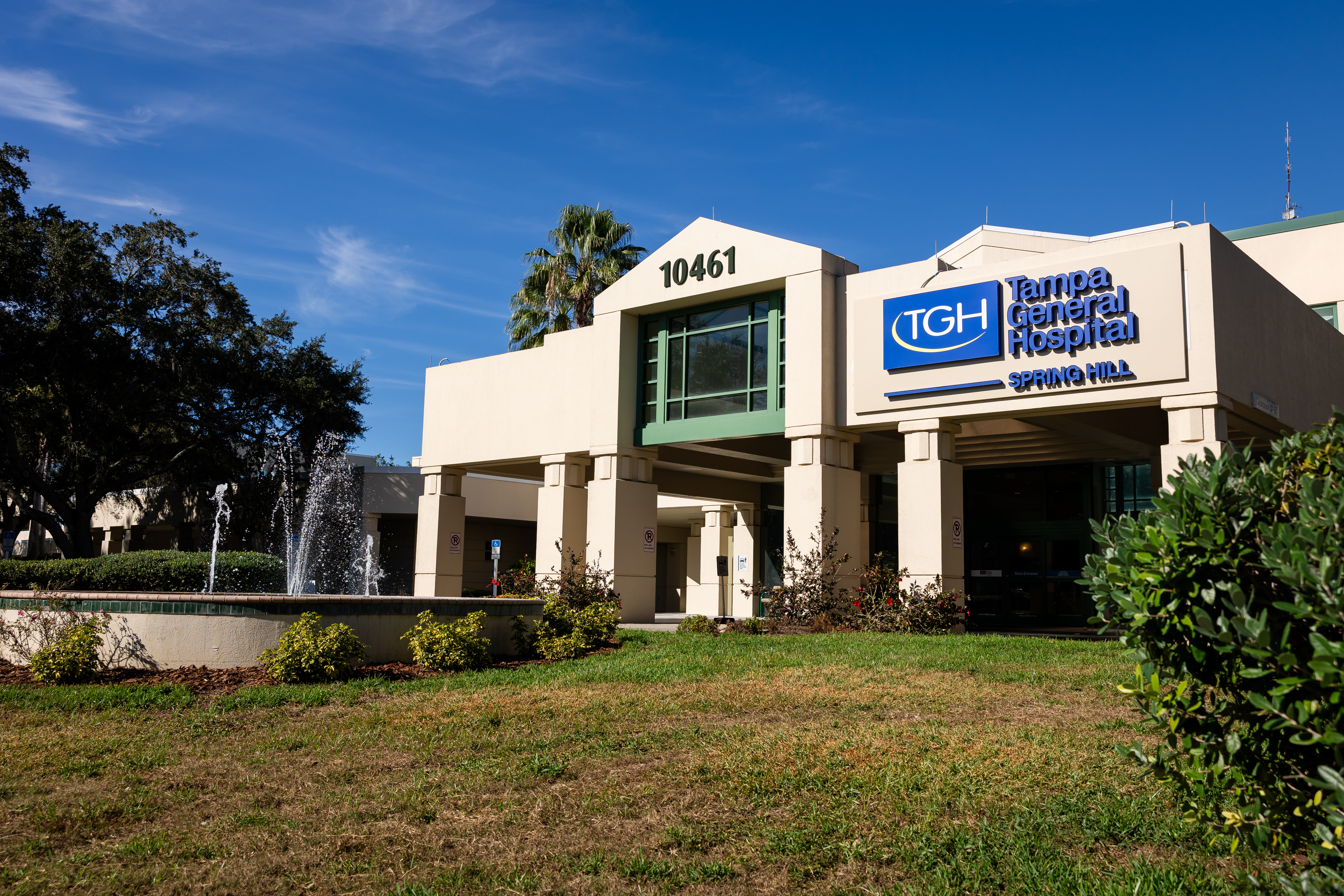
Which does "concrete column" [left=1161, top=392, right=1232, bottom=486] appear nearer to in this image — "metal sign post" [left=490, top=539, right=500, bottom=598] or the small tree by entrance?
the small tree by entrance

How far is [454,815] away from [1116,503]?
24.5 meters

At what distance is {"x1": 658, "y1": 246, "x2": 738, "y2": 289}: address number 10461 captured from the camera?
2319 cm

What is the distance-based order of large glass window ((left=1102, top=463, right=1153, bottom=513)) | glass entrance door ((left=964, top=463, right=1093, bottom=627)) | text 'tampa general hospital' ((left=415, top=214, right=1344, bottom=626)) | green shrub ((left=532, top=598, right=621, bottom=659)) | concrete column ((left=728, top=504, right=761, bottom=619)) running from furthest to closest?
concrete column ((left=728, top=504, right=761, bottom=619)), glass entrance door ((left=964, top=463, right=1093, bottom=627)), large glass window ((left=1102, top=463, right=1153, bottom=513)), text 'tampa general hospital' ((left=415, top=214, right=1344, bottom=626)), green shrub ((left=532, top=598, right=621, bottom=659))

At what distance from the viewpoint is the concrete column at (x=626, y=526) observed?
24.7 metres

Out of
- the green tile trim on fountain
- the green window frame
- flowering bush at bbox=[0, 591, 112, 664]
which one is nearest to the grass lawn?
flowering bush at bbox=[0, 591, 112, 664]

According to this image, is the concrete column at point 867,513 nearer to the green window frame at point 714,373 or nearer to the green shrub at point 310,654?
the green window frame at point 714,373

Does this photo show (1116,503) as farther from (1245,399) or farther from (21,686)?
(21,686)

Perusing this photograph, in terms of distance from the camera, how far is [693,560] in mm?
38844

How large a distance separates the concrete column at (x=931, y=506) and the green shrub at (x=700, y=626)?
159 inches

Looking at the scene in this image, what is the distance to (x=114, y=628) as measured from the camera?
12469mm

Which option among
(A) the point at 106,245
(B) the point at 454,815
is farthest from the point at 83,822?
(A) the point at 106,245

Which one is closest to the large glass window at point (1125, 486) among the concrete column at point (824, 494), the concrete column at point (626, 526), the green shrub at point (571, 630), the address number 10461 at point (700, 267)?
the concrete column at point (824, 494)

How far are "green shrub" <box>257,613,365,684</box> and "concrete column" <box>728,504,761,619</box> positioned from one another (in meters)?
20.9

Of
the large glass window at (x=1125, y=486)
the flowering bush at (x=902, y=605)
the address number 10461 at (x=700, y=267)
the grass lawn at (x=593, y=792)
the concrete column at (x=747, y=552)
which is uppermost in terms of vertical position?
the address number 10461 at (x=700, y=267)
